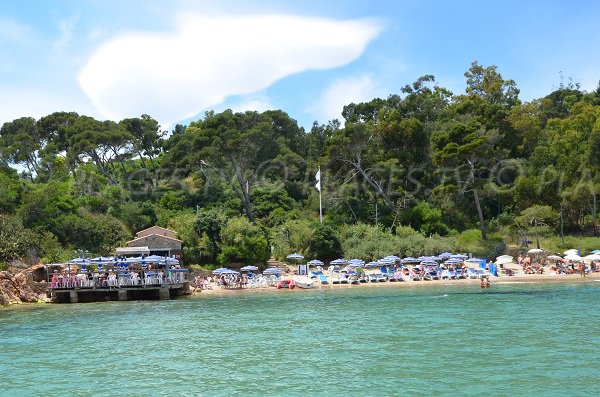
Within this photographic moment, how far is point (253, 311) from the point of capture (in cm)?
2808

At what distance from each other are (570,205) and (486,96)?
27.8 metres

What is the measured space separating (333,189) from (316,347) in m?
34.7

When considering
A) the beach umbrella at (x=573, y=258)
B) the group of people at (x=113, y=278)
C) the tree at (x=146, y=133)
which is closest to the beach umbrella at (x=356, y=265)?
the group of people at (x=113, y=278)

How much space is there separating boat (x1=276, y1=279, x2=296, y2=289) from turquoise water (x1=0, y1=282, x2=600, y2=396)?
248 inches

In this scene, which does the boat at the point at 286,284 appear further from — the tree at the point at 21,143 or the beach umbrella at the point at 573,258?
the tree at the point at 21,143

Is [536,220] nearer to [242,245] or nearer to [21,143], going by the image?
[242,245]

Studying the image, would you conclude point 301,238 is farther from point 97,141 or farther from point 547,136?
point 547,136

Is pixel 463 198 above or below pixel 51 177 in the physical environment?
below

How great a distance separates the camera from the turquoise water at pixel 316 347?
14664mm

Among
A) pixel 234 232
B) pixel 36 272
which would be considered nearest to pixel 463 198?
pixel 234 232

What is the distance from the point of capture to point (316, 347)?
1909 centimetres

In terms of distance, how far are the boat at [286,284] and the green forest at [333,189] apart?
4.72 m

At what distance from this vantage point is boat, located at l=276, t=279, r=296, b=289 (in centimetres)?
3762

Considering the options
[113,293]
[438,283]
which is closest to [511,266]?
[438,283]
